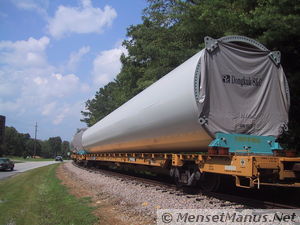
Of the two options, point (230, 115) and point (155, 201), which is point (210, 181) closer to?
point (155, 201)

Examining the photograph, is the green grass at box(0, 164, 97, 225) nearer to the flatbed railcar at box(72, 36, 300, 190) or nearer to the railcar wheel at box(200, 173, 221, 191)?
the flatbed railcar at box(72, 36, 300, 190)

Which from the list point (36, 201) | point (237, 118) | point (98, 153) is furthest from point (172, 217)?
point (98, 153)

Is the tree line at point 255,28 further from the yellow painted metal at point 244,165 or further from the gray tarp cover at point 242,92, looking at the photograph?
the yellow painted metal at point 244,165

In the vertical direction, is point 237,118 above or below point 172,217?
above

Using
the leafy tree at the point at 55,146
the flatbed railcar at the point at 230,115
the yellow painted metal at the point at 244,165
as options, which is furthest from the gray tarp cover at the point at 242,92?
the leafy tree at the point at 55,146

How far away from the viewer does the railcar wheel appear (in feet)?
30.1

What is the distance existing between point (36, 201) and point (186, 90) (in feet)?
18.7

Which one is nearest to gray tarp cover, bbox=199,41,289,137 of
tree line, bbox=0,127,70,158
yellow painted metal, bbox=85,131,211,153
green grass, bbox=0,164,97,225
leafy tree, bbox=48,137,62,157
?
yellow painted metal, bbox=85,131,211,153

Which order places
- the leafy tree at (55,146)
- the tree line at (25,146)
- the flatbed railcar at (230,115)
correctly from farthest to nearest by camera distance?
the leafy tree at (55,146)
the tree line at (25,146)
the flatbed railcar at (230,115)

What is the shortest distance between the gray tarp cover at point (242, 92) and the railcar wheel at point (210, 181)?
166cm

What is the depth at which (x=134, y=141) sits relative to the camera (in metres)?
13.4

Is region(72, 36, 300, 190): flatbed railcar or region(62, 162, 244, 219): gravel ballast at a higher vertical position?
region(72, 36, 300, 190): flatbed railcar

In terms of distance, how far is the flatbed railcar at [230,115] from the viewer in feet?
24.7

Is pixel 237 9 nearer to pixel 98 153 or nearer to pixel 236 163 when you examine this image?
pixel 236 163
